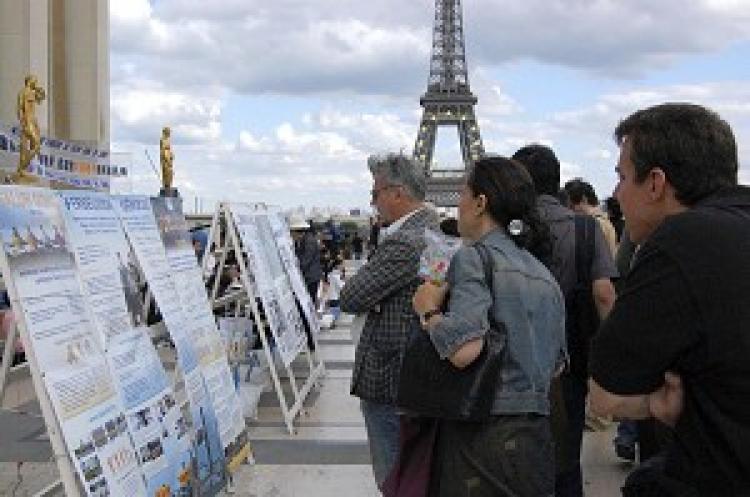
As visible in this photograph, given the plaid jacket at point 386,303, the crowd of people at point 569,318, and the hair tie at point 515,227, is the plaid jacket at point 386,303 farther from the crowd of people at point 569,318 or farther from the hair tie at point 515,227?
the hair tie at point 515,227

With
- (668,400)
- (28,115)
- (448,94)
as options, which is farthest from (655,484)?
(448,94)

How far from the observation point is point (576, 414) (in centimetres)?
471

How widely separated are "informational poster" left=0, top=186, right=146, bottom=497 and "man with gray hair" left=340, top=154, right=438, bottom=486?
1.00m

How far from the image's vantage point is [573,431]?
471 centimetres

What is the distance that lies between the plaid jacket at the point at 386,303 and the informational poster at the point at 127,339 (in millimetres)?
965

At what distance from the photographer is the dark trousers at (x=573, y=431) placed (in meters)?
4.53

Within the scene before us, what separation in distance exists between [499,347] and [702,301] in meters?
1.18

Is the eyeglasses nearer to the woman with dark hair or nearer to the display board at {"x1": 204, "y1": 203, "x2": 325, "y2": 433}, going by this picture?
the woman with dark hair

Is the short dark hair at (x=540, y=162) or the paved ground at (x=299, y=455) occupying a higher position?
the short dark hair at (x=540, y=162)

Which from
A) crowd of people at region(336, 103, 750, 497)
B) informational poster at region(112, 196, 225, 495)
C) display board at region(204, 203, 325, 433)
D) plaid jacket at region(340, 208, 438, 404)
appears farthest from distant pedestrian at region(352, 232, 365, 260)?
plaid jacket at region(340, 208, 438, 404)

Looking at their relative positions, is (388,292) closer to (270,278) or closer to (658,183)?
(658,183)

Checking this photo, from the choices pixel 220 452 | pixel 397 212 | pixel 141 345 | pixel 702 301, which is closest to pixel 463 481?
pixel 702 301

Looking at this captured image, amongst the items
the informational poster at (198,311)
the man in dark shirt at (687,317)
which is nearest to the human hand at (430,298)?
the man in dark shirt at (687,317)

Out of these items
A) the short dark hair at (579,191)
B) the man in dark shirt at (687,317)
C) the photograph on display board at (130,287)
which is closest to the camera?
the man in dark shirt at (687,317)
